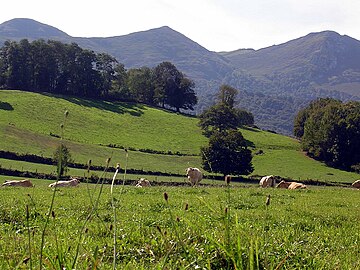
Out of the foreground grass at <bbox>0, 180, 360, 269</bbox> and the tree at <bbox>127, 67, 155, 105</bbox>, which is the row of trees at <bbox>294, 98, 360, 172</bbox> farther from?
the foreground grass at <bbox>0, 180, 360, 269</bbox>

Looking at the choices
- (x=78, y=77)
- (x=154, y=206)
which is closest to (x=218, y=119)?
(x=78, y=77)

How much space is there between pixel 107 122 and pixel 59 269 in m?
100

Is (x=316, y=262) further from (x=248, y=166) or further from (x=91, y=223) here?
(x=248, y=166)

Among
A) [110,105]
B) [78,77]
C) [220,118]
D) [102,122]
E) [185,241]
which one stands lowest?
[102,122]

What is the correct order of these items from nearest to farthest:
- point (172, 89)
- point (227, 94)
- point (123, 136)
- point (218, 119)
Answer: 1. point (123, 136)
2. point (218, 119)
3. point (227, 94)
4. point (172, 89)

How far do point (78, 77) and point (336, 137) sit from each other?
217ft

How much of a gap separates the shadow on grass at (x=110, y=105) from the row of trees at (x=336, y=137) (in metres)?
40.8

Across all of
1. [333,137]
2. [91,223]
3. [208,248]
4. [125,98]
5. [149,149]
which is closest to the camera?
[208,248]

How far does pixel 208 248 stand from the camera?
586cm

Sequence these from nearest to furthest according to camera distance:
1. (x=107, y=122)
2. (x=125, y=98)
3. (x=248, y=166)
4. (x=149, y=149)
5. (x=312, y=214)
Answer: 1. (x=312, y=214)
2. (x=248, y=166)
3. (x=149, y=149)
4. (x=107, y=122)
5. (x=125, y=98)

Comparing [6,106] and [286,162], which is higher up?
[6,106]

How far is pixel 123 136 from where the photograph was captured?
94875mm

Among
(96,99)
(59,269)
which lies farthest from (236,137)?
(59,269)

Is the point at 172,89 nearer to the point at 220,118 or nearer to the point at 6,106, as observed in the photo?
the point at 220,118
